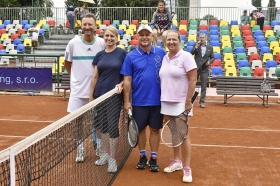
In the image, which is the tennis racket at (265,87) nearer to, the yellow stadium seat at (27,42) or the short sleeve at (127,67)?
the short sleeve at (127,67)

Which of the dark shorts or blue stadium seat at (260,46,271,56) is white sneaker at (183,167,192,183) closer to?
the dark shorts

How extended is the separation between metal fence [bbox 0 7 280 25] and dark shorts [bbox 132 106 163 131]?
1673 cm

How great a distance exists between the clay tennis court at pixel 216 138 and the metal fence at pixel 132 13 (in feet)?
33.3

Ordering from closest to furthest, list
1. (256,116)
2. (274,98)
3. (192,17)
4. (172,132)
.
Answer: (172,132)
(256,116)
(274,98)
(192,17)

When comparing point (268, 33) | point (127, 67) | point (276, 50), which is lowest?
point (127, 67)

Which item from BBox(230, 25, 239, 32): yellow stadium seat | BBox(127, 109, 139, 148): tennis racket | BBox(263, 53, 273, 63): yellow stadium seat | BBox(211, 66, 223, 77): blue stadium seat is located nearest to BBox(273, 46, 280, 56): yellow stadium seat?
BBox(263, 53, 273, 63): yellow stadium seat

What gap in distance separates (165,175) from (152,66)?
1.42 meters

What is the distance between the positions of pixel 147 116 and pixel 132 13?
58.0 ft

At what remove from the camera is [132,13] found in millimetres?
22203

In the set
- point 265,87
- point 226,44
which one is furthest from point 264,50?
point 265,87

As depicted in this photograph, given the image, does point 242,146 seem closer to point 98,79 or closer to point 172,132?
point 172,132

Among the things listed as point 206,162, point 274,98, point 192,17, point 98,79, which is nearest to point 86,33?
point 98,79

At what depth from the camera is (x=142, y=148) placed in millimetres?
5402

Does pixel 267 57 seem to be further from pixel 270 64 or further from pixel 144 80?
pixel 144 80
